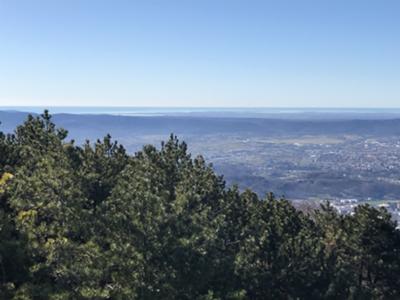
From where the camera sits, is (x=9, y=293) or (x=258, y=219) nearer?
(x=9, y=293)

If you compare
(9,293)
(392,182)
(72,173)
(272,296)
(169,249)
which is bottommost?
(392,182)

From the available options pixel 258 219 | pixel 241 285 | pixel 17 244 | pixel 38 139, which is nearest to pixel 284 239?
pixel 258 219

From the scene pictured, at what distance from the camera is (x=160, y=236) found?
16.3 meters

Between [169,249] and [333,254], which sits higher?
[169,249]

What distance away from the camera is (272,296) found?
2050 cm

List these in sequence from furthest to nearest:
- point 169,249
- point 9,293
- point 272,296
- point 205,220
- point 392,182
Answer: point 392,182 < point 272,296 < point 205,220 < point 169,249 < point 9,293

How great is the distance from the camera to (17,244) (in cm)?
1650

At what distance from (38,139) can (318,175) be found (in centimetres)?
14325

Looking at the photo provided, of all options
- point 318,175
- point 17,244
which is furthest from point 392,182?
point 17,244

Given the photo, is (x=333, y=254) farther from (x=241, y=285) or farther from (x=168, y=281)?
(x=168, y=281)

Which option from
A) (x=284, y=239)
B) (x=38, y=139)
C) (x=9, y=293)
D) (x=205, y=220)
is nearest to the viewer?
(x=9, y=293)

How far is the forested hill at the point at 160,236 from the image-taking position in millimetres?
15906

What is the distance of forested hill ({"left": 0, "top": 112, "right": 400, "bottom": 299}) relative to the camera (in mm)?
15906

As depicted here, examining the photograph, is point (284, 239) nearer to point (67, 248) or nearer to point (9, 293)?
point (67, 248)
